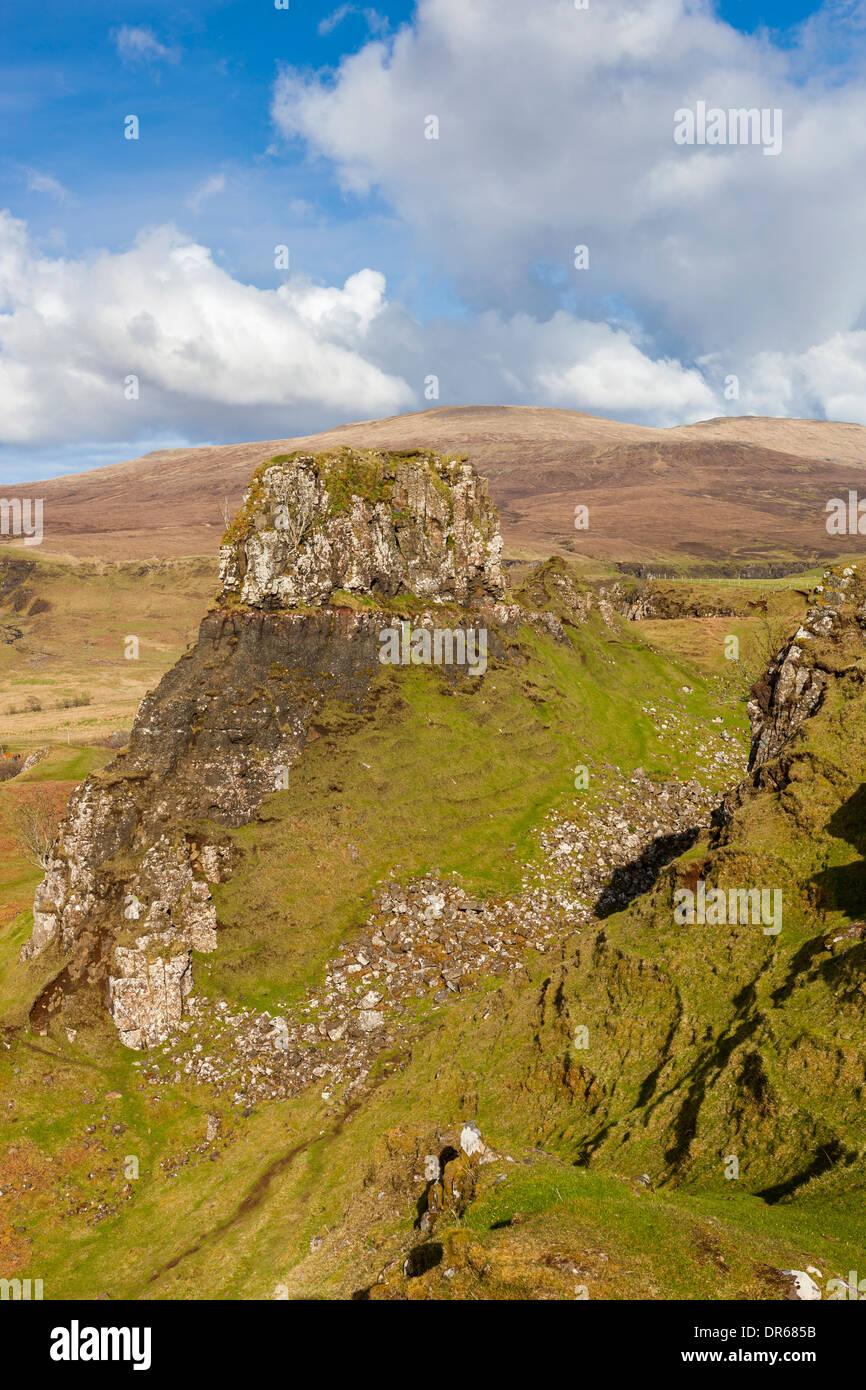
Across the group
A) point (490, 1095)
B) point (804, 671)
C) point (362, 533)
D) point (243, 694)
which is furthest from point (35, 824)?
point (804, 671)

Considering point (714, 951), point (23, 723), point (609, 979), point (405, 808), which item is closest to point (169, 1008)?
point (405, 808)

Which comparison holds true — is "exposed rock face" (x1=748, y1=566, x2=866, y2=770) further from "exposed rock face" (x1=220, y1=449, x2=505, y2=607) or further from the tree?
the tree

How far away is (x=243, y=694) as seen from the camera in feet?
167

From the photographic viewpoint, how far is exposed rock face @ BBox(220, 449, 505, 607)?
54469 mm

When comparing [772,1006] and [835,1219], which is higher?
[772,1006]

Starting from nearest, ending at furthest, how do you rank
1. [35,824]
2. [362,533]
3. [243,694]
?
[243,694] → [362,533] → [35,824]

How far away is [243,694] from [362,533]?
1703 centimetres

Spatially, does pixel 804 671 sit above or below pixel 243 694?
above

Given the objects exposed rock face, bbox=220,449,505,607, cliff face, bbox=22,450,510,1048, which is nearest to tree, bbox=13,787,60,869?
cliff face, bbox=22,450,510,1048

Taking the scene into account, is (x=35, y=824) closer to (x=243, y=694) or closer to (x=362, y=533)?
(x=243, y=694)

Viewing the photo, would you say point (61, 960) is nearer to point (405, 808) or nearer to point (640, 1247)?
point (405, 808)

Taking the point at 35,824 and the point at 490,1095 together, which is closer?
the point at 490,1095

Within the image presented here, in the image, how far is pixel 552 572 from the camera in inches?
3145
